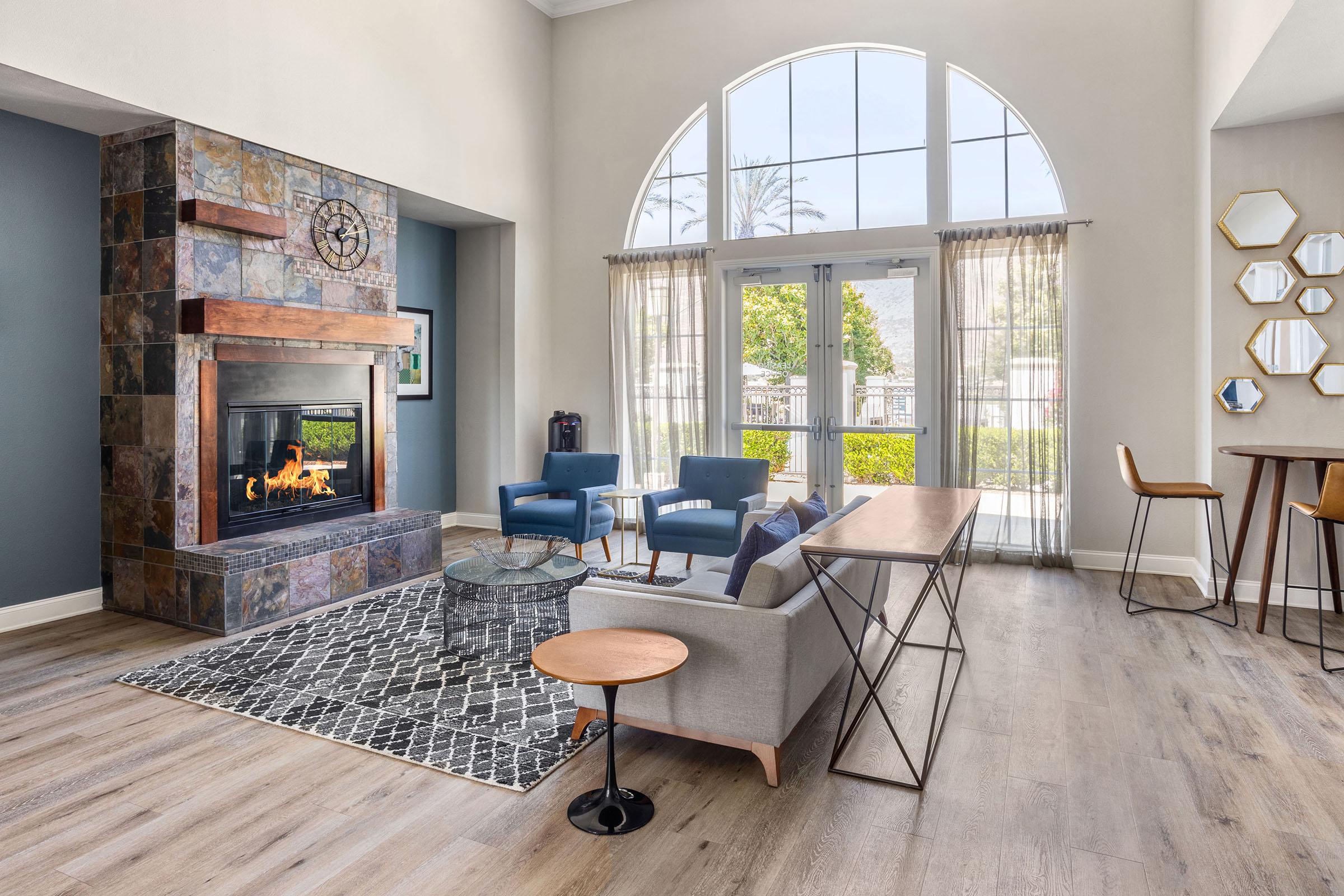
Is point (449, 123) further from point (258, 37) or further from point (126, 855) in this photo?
point (126, 855)

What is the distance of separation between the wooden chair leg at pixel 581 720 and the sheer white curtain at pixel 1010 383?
12.2 ft

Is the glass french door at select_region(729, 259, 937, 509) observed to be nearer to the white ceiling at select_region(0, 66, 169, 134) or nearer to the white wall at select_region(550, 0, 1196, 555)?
the white wall at select_region(550, 0, 1196, 555)

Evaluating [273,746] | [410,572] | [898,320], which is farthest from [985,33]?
[273,746]

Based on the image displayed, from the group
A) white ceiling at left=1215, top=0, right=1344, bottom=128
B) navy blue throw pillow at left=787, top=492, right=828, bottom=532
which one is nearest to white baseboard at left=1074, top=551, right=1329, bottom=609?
white ceiling at left=1215, top=0, right=1344, bottom=128

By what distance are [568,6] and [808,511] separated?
19.4 feet

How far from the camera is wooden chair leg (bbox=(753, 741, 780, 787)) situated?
254 cm

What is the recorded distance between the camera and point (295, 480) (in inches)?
197

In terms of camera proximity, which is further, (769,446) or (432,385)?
(432,385)

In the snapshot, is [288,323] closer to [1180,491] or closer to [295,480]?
[295,480]

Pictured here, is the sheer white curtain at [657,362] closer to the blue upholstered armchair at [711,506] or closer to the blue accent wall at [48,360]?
the blue upholstered armchair at [711,506]

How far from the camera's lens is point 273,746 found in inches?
112

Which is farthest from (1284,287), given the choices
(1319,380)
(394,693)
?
(394,693)

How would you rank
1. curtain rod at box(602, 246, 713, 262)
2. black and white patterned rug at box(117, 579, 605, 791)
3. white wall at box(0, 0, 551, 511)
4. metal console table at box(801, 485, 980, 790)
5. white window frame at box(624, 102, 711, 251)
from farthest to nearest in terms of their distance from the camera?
white window frame at box(624, 102, 711, 251), curtain rod at box(602, 246, 713, 262), white wall at box(0, 0, 551, 511), black and white patterned rug at box(117, 579, 605, 791), metal console table at box(801, 485, 980, 790)

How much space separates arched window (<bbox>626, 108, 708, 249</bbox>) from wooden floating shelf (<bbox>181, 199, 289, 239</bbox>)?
319 cm
